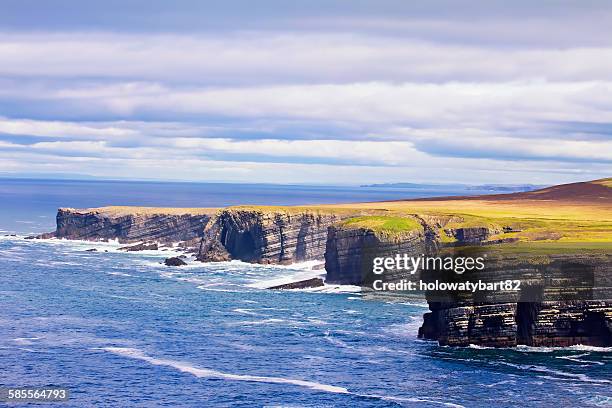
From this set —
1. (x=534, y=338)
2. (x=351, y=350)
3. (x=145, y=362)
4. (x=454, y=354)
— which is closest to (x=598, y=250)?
(x=534, y=338)

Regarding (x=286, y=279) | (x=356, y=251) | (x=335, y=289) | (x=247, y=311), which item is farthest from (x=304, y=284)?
(x=247, y=311)

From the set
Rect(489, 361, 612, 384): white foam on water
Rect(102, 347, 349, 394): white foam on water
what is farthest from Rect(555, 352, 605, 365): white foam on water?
Rect(102, 347, 349, 394): white foam on water

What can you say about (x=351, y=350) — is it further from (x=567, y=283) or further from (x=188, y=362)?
(x=567, y=283)

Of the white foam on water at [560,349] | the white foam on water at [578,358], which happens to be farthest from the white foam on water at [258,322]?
the white foam on water at [578,358]

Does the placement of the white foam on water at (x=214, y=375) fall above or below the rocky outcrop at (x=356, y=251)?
below

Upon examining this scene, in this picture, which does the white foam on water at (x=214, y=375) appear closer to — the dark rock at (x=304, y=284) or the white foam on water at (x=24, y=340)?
the white foam on water at (x=24, y=340)

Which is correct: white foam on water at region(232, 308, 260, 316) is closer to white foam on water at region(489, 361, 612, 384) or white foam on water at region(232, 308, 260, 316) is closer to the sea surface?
the sea surface

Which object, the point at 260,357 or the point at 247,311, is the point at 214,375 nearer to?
the point at 260,357
